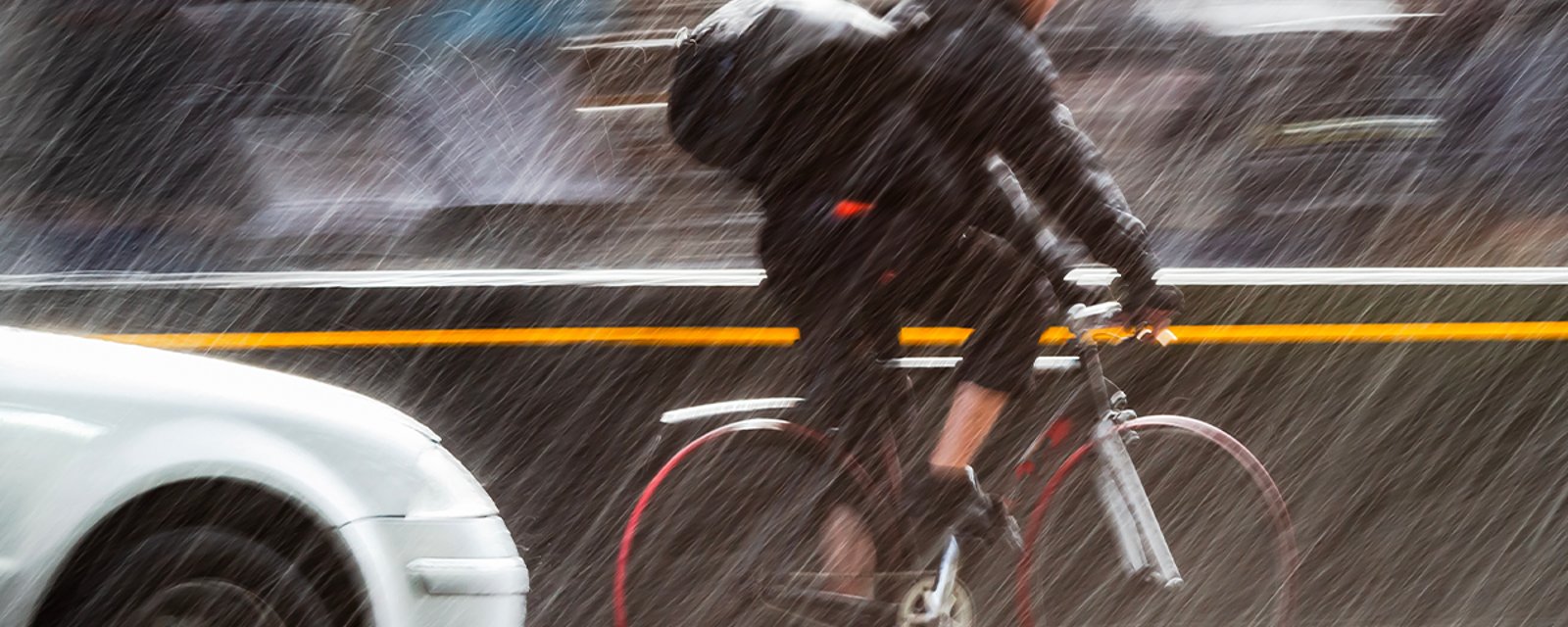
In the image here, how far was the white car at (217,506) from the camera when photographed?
3.15 metres

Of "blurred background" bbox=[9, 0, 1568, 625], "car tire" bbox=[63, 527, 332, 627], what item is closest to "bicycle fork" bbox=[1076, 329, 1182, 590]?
"blurred background" bbox=[9, 0, 1568, 625]

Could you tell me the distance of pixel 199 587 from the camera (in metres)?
3.26

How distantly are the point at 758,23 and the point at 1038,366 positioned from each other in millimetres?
1074

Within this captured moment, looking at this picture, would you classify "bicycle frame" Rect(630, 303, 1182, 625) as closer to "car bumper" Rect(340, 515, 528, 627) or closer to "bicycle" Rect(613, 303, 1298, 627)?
"bicycle" Rect(613, 303, 1298, 627)

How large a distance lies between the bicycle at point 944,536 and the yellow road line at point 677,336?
1.89 feet

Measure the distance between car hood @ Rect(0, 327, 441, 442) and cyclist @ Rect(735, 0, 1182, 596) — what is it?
3.14 ft

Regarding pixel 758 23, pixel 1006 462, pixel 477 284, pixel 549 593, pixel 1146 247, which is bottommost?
pixel 549 593

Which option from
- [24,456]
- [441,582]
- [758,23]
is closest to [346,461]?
[441,582]

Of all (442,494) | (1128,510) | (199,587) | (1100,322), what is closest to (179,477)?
(199,587)

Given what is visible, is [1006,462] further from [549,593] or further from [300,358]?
[300,358]

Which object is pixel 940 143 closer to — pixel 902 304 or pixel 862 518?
pixel 902 304

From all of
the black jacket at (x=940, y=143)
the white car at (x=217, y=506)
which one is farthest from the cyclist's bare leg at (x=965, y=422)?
the white car at (x=217, y=506)

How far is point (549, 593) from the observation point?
4.64m

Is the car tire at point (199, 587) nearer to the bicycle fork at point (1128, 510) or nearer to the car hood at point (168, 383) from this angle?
the car hood at point (168, 383)
